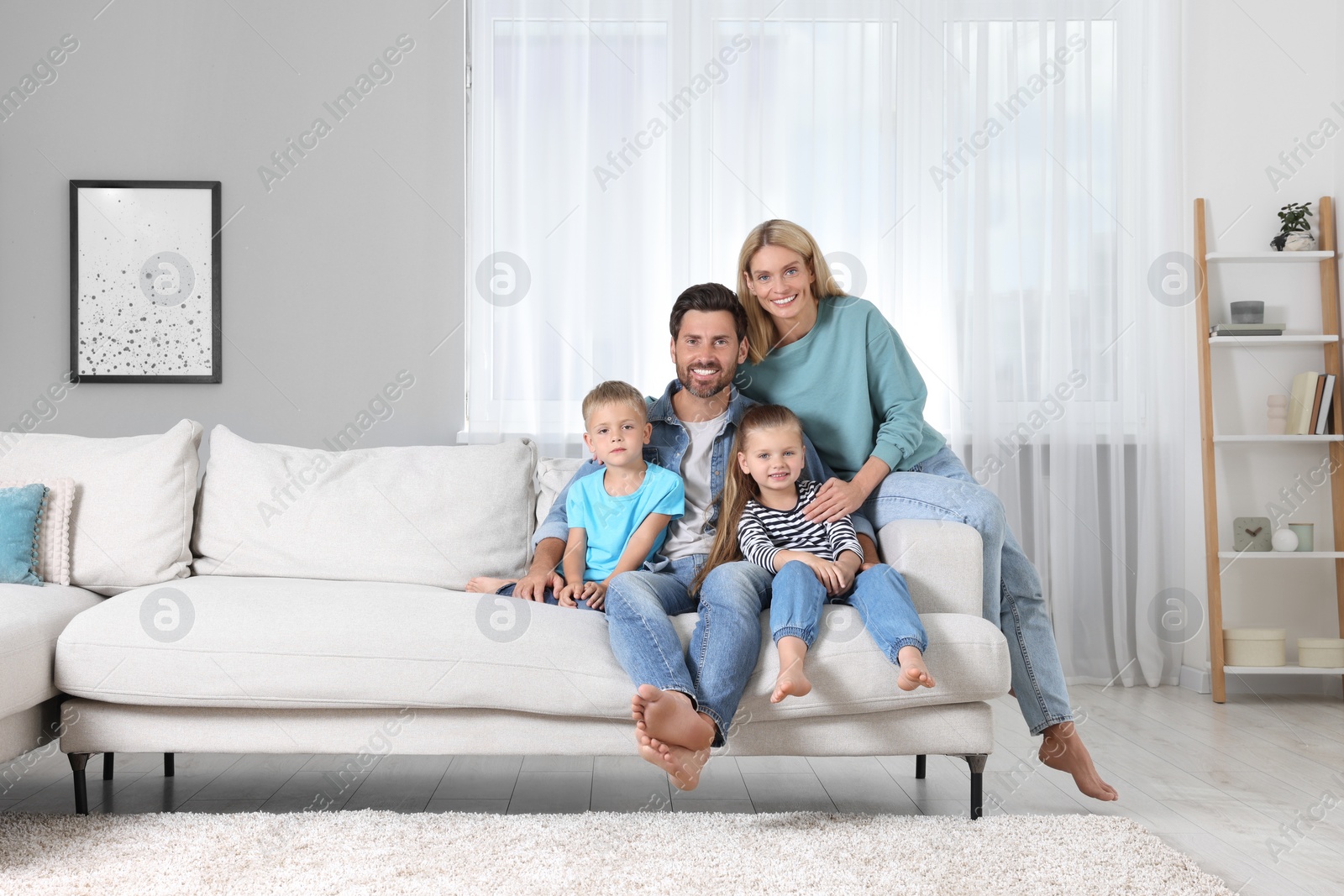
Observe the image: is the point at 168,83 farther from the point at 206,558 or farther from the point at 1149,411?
the point at 1149,411

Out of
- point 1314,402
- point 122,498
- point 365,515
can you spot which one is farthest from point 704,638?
point 1314,402

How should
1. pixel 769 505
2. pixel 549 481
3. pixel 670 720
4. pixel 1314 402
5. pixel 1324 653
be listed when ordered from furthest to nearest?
pixel 1314 402, pixel 1324 653, pixel 549 481, pixel 769 505, pixel 670 720

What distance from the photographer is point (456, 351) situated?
3396 millimetres

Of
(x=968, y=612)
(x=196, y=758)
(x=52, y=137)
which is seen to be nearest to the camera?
(x=968, y=612)

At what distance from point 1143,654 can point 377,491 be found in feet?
8.25

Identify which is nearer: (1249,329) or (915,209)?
(1249,329)

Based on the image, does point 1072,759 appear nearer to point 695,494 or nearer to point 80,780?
point 695,494

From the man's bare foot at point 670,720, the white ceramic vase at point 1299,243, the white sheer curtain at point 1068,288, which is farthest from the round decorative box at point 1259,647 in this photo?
the man's bare foot at point 670,720

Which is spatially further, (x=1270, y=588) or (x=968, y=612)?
Result: (x=1270, y=588)

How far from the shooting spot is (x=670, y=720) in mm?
1532

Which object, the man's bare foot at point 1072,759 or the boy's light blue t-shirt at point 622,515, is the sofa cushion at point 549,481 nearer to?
the boy's light blue t-shirt at point 622,515

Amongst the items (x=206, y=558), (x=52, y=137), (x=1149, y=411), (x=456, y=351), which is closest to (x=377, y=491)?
(x=206, y=558)

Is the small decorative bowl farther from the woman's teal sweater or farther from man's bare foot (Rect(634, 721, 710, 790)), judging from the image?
man's bare foot (Rect(634, 721, 710, 790))

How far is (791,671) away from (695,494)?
23.8 inches
